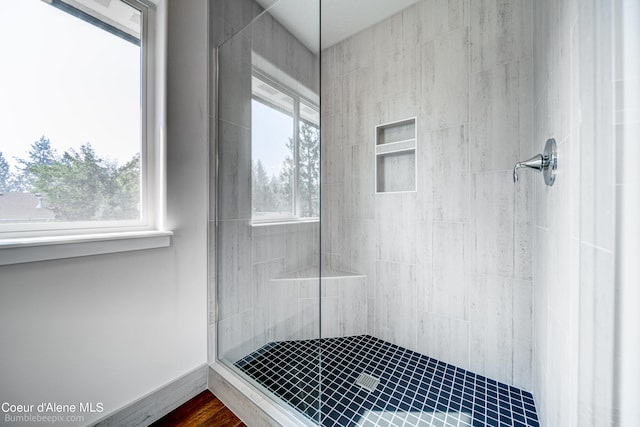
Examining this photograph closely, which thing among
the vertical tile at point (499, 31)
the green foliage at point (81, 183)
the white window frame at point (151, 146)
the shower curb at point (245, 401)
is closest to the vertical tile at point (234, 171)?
the white window frame at point (151, 146)

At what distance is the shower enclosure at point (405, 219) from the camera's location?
1.12 metres

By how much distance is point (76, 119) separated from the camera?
103 cm

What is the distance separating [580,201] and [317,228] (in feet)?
2.76

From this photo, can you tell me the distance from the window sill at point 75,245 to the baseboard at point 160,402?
0.70 metres

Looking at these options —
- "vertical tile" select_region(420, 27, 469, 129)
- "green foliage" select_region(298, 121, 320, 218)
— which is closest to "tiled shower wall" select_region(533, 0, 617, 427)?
"vertical tile" select_region(420, 27, 469, 129)

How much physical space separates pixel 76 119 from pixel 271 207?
87 centimetres

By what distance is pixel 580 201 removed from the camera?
0.57 meters

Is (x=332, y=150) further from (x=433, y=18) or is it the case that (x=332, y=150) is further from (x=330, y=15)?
(x=433, y=18)

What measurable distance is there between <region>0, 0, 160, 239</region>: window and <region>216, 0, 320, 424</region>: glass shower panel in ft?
1.26

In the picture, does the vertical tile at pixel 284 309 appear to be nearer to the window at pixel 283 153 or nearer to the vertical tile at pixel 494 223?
the window at pixel 283 153

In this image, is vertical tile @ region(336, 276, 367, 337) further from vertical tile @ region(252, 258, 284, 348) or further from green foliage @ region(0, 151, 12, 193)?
green foliage @ region(0, 151, 12, 193)

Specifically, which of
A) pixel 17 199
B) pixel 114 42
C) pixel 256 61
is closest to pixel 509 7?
pixel 256 61

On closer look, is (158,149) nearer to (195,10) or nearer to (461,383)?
(195,10)

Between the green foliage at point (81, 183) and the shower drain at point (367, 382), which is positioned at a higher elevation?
the green foliage at point (81, 183)
